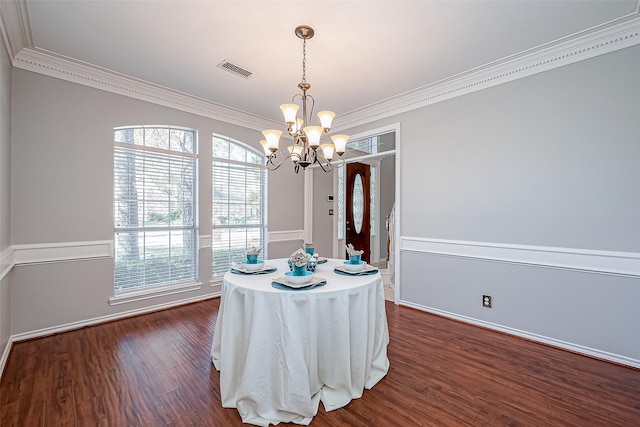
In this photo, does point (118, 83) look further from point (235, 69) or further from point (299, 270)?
point (299, 270)

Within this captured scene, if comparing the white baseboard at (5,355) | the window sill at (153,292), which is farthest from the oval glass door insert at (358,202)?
the white baseboard at (5,355)

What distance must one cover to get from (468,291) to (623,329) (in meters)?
1.19

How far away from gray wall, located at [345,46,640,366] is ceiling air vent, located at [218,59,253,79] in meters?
2.06

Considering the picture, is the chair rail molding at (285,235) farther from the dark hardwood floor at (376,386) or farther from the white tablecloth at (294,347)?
the white tablecloth at (294,347)

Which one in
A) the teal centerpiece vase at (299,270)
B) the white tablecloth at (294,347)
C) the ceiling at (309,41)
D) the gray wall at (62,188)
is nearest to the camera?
the white tablecloth at (294,347)

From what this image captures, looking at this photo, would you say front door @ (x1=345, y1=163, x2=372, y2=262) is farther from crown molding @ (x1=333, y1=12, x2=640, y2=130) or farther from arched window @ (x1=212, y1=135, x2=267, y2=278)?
crown molding @ (x1=333, y1=12, x2=640, y2=130)

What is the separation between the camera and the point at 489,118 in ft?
10.1

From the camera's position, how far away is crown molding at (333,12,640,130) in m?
2.33

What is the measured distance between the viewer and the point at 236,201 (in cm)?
432

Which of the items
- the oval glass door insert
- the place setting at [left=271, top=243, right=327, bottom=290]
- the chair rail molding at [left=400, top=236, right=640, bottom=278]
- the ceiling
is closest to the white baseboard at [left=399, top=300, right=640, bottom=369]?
the chair rail molding at [left=400, top=236, right=640, bottom=278]

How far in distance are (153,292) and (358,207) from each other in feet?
13.7

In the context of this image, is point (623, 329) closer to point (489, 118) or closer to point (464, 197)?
point (464, 197)

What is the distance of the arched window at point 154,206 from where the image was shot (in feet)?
10.8

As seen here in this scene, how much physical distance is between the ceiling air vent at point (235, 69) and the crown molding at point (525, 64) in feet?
5.62
